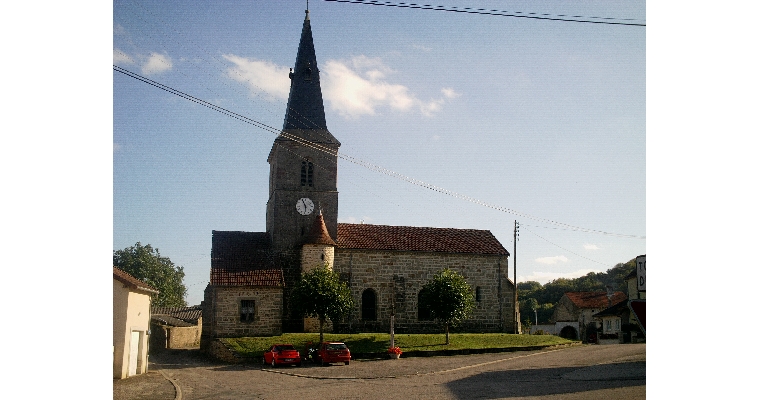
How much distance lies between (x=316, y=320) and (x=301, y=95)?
12.3 meters

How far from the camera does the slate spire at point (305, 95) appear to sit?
35062 mm

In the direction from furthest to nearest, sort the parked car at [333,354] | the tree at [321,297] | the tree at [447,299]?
the tree at [447,299]
the tree at [321,297]
the parked car at [333,354]

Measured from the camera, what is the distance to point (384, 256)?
34.8m

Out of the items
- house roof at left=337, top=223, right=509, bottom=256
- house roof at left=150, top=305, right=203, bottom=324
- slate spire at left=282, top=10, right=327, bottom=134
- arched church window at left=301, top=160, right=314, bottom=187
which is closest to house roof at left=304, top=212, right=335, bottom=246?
house roof at left=337, top=223, right=509, bottom=256

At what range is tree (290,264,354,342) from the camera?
2845 cm

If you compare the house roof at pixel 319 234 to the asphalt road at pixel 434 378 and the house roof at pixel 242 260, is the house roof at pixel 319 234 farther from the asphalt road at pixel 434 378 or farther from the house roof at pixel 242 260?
the asphalt road at pixel 434 378

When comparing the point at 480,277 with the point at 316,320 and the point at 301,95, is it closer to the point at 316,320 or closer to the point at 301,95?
the point at 316,320

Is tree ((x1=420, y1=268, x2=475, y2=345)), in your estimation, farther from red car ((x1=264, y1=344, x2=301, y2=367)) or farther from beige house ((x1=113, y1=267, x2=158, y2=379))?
beige house ((x1=113, y1=267, x2=158, y2=379))

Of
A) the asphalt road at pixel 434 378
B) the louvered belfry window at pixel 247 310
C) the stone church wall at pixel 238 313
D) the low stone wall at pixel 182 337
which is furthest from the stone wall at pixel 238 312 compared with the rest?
the low stone wall at pixel 182 337

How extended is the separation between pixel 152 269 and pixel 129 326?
35128mm

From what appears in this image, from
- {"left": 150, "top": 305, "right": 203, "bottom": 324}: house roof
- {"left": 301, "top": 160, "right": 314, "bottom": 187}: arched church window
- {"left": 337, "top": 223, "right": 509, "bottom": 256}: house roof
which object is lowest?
{"left": 150, "top": 305, "right": 203, "bottom": 324}: house roof

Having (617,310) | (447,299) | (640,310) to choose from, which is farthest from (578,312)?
(640,310)

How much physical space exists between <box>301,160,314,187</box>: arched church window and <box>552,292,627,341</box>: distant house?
2031 centimetres
